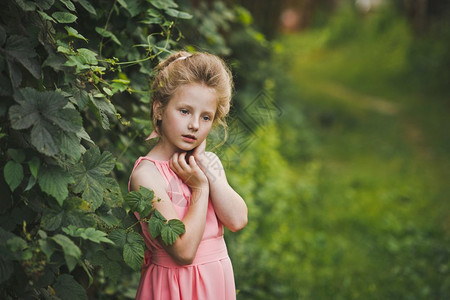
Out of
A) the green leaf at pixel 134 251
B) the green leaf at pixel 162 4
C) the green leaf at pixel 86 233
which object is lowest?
the green leaf at pixel 134 251

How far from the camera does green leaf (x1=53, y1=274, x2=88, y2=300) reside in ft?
5.70

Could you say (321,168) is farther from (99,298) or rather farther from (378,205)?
(99,298)

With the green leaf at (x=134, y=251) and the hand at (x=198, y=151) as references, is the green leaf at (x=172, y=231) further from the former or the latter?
the hand at (x=198, y=151)

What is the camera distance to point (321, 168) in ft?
26.6

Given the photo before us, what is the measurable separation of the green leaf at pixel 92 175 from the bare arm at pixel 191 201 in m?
0.20

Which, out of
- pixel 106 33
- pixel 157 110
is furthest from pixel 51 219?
pixel 106 33

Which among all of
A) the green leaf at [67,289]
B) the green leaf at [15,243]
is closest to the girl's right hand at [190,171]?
the green leaf at [67,289]

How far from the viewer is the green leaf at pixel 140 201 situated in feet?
6.09

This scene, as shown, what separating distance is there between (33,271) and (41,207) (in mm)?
229

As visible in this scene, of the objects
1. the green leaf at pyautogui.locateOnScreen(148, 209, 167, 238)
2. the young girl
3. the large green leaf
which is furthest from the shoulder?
the large green leaf

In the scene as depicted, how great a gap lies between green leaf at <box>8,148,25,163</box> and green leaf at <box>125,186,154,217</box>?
0.43 metres

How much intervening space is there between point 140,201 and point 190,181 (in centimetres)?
27

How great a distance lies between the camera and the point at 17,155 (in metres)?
1.58

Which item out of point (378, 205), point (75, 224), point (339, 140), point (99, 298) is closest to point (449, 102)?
point (339, 140)
